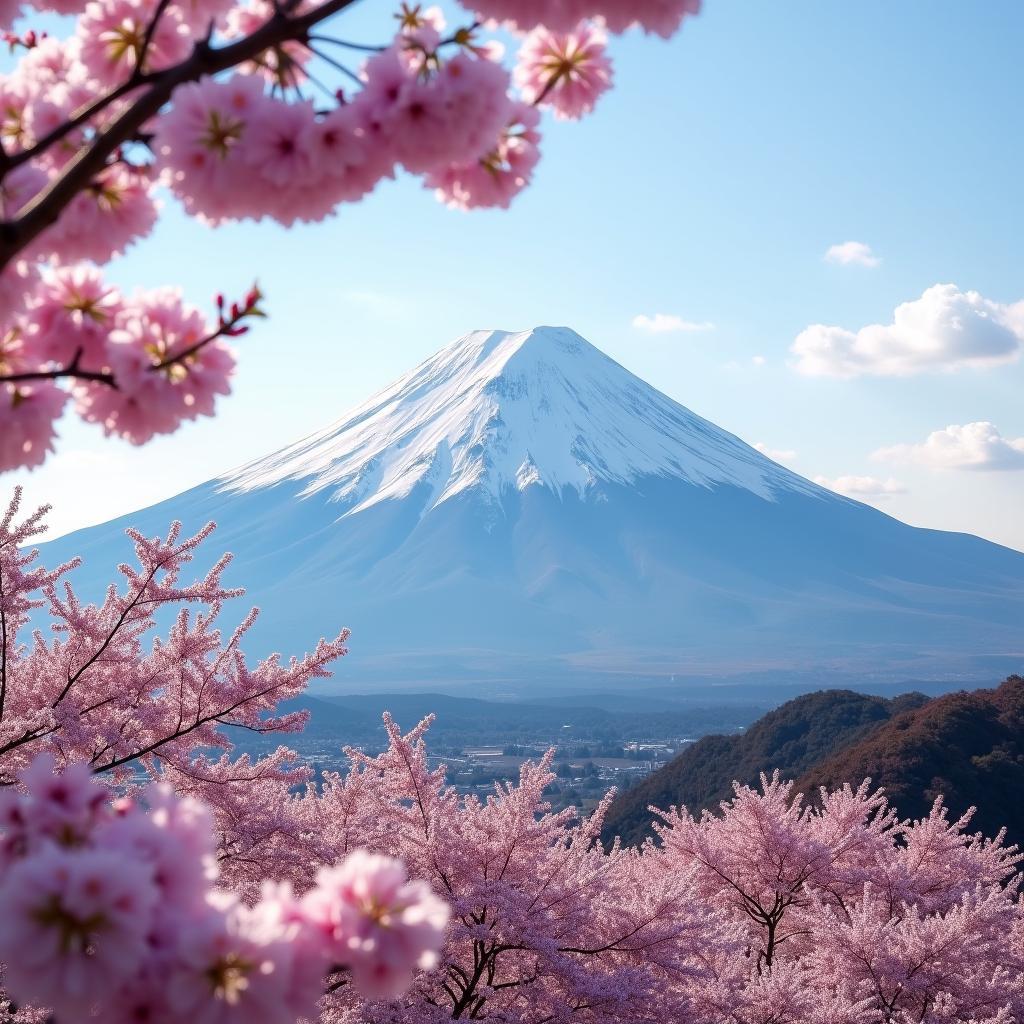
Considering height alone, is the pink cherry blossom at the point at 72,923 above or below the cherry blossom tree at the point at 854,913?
above

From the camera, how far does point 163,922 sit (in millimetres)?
1255

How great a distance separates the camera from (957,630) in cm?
14925

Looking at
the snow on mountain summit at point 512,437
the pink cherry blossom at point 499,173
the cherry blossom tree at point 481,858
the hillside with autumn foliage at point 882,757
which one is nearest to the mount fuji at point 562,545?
the snow on mountain summit at point 512,437

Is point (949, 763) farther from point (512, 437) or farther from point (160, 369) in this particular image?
point (512, 437)

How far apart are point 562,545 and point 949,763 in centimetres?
14910

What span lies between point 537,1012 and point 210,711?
2912 millimetres

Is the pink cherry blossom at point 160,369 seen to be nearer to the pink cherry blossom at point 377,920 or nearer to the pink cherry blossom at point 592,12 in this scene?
the pink cherry blossom at point 592,12

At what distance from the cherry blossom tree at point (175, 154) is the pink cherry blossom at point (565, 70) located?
12.0 inches

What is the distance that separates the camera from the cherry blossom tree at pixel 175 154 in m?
1.84

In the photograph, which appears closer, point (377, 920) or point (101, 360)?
point (377, 920)

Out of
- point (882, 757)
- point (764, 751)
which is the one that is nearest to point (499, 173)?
point (882, 757)

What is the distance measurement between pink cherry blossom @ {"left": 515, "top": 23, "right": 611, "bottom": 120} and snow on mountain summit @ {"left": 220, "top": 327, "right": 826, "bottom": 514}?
160626mm

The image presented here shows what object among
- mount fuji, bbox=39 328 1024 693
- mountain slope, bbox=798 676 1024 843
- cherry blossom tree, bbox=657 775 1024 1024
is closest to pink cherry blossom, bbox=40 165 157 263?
cherry blossom tree, bbox=657 775 1024 1024

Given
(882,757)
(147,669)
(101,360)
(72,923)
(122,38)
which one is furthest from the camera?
(882,757)
